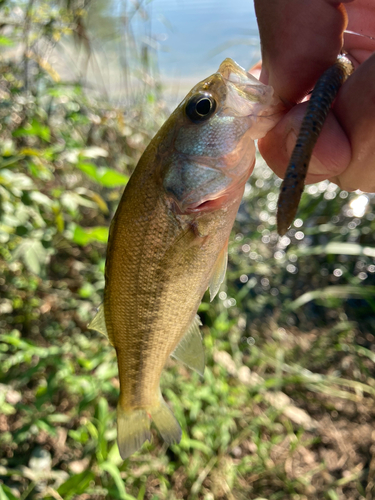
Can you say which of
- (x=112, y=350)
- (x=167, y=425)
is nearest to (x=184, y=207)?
(x=167, y=425)

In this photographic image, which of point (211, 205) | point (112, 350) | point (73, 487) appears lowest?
point (112, 350)

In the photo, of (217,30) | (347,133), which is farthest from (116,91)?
(347,133)

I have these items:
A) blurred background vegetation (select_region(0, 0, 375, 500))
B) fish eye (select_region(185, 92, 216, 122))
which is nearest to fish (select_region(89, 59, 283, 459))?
fish eye (select_region(185, 92, 216, 122))

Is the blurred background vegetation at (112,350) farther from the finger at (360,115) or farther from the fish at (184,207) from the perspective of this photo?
the finger at (360,115)

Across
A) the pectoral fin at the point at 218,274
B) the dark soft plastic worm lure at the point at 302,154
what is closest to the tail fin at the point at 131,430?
the pectoral fin at the point at 218,274

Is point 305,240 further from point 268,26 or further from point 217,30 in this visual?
point 217,30

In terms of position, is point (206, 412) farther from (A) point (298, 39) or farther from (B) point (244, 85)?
(A) point (298, 39)

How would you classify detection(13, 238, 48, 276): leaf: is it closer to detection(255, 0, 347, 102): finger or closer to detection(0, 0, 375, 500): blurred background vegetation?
detection(0, 0, 375, 500): blurred background vegetation
